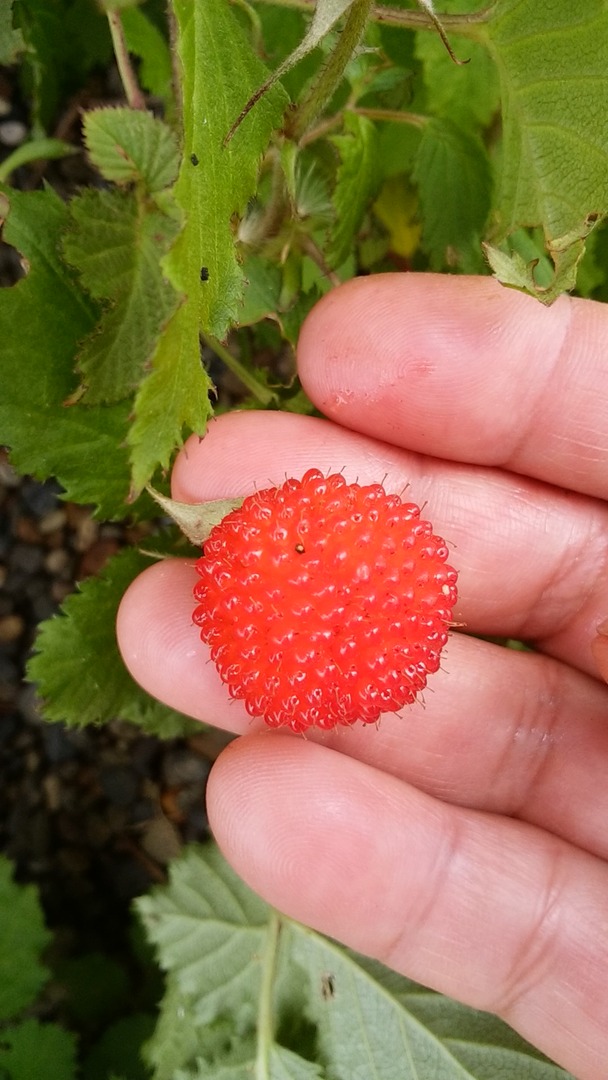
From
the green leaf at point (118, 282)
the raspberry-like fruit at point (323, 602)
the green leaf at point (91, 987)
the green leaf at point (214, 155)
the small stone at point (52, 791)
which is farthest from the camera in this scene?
the small stone at point (52, 791)

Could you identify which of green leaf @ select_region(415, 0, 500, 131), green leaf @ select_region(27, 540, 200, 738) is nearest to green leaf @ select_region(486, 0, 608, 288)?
green leaf @ select_region(415, 0, 500, 131)

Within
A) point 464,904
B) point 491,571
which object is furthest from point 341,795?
point 491,571

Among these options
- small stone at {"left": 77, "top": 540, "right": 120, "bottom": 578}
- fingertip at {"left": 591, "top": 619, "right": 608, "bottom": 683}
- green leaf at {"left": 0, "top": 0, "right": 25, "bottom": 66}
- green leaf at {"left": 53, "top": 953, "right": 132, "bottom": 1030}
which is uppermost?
green leaf at {"left": 0, "top": 0, "right": 25, "bottom": 66}

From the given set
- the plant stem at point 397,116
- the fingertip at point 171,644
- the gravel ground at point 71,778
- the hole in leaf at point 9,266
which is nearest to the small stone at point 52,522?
the gravel ground at point 71,778

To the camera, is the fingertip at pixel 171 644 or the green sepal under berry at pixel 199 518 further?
the fingertip at pixel 171 644

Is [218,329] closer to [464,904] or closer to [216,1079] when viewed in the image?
[464,904]

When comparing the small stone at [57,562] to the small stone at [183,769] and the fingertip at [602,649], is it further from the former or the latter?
the fingertip at [602,649]

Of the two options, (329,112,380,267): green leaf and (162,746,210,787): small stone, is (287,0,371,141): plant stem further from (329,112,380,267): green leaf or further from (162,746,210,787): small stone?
(162,746,210,787): small stone
